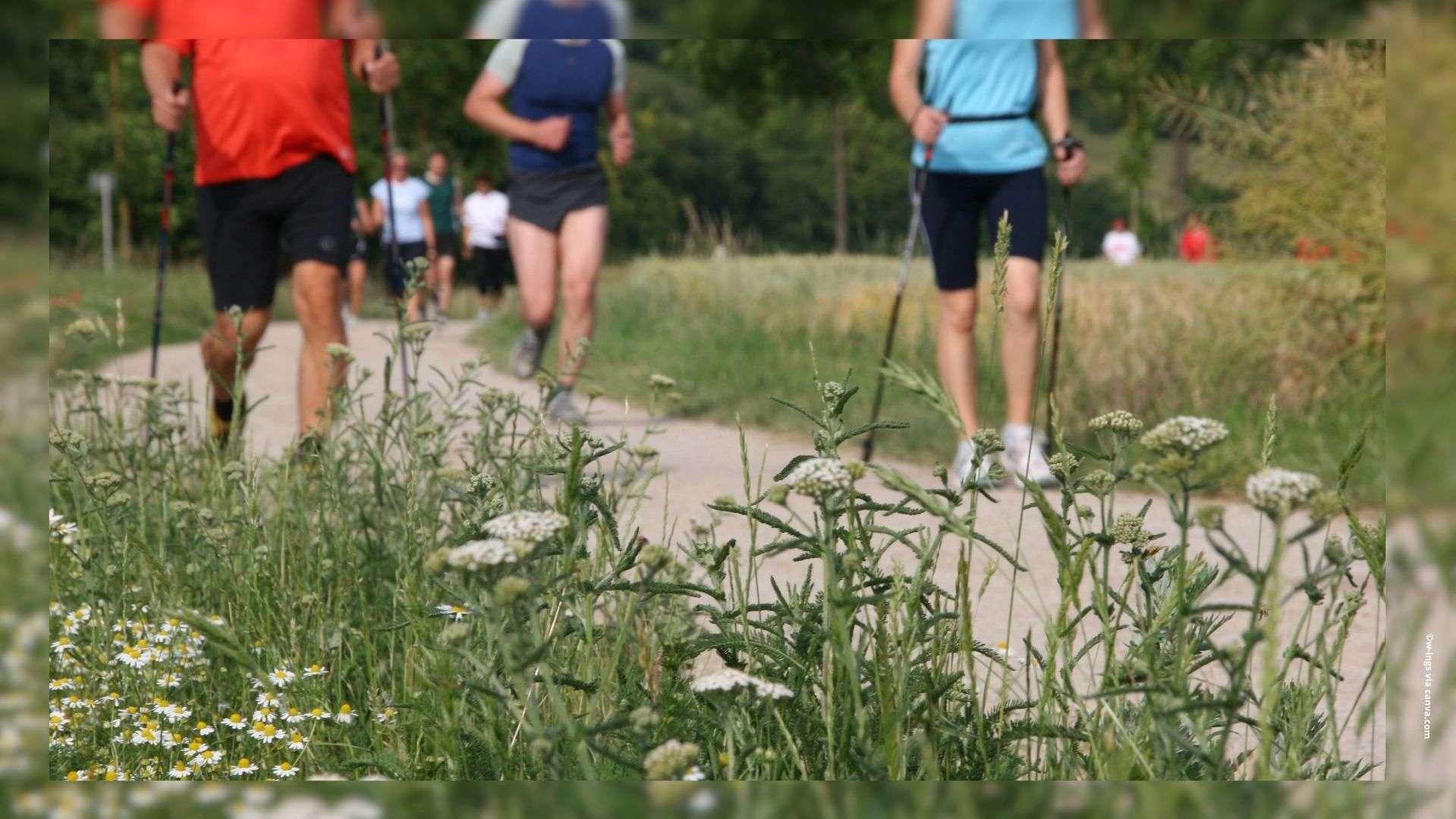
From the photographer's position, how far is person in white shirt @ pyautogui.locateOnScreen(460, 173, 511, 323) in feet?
8.33

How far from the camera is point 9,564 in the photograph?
1.83m

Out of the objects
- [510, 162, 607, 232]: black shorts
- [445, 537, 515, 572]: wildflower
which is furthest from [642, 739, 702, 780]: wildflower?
[510, 162, 607, 232]: black shorts

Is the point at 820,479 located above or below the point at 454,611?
above

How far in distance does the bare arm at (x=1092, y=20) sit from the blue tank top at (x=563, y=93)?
0.60 metres

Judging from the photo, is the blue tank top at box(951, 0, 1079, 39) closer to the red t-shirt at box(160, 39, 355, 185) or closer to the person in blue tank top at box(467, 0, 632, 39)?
the person in blue tank top at box(467, 0, 632, 39)

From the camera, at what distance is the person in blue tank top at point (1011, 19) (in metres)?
1.53

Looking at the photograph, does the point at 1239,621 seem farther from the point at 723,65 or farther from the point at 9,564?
the point at 9,564

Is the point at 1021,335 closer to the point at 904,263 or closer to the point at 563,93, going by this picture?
the point at 904,263

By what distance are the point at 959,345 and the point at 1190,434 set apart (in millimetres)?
1768

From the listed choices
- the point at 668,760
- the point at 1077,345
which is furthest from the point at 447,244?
the point at 1077,345

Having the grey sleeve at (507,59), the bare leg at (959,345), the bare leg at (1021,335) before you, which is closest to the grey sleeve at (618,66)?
the grey sleeve at (507,59)

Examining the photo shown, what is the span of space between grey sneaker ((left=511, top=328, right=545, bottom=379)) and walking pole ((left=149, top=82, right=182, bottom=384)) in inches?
26.0

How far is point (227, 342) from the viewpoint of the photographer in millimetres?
2771

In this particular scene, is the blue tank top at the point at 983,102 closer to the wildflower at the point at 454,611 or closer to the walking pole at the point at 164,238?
the wildflower at the point at 454,611
